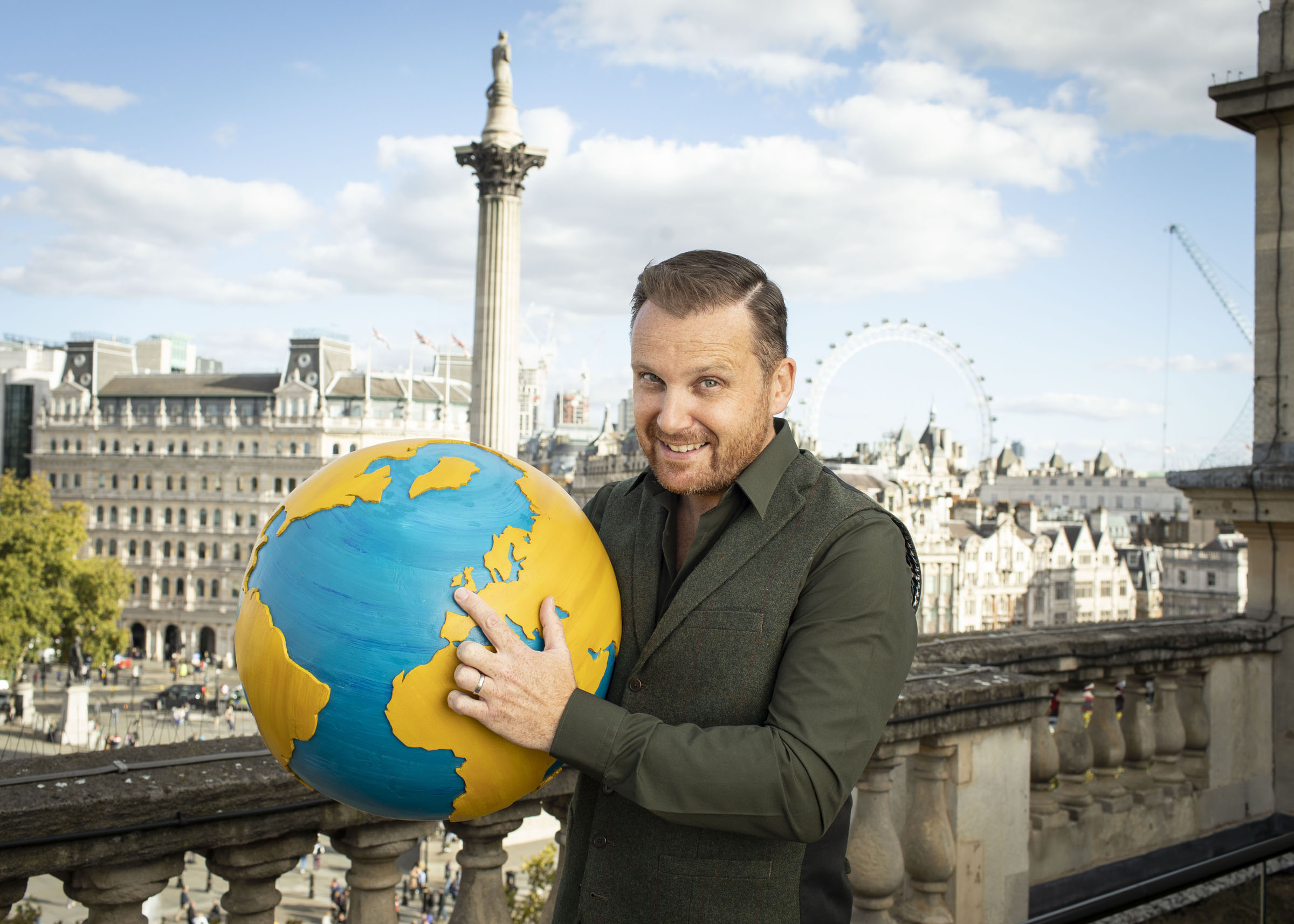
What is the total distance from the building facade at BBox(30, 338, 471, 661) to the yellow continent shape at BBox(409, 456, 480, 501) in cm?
7712

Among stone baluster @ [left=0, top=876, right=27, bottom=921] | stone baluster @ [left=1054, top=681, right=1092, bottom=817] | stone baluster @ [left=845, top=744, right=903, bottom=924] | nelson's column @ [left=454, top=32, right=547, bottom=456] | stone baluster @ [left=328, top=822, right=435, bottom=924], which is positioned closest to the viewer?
stone baluster @ [left=0, top=876, right=27, bottom=921]

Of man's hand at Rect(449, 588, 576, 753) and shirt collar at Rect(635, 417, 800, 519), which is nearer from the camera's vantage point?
man's hand at Rect(449, 588, 576, 753)

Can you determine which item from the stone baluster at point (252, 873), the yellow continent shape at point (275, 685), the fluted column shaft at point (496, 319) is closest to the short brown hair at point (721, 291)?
the yellow continent shape at point (275, 685)

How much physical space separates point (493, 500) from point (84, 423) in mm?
91548

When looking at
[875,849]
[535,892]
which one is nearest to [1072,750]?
[875,849]

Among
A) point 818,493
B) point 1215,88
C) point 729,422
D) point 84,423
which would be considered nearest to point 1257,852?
point 818,493

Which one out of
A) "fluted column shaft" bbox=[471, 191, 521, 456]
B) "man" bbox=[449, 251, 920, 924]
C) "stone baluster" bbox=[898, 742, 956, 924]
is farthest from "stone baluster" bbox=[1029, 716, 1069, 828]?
"fluted column shaft" bbox=[471, 191, 521, 456]

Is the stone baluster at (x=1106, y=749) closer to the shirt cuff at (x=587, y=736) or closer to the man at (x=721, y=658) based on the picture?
the man at (x=721, y=658)

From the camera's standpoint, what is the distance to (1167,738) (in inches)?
268

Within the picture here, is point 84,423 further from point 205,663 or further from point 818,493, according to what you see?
point 818,493

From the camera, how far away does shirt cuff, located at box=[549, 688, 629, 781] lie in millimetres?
2410

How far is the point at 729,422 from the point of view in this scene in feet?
8.89

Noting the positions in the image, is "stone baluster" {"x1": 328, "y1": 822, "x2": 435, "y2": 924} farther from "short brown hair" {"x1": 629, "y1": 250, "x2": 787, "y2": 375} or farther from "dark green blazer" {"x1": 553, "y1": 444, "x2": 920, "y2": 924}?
"short brown hair" {"x1": 629, "y1": 250, "x2": 787, "y2": 375}

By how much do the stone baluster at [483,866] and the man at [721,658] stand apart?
3.08 ft
